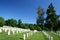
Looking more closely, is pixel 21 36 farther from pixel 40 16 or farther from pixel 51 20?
pixel 40 16

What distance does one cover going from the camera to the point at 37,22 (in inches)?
4104

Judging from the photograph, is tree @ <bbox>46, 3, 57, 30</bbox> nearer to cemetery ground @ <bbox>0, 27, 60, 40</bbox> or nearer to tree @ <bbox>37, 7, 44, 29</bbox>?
tree @ <bbox>37, 7, 44, 29</bbox>

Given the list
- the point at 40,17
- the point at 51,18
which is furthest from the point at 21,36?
the point at 40,17

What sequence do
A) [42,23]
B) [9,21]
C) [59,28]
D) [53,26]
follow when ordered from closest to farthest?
[53,26] → [59,28] → [42,23] → [9,21]

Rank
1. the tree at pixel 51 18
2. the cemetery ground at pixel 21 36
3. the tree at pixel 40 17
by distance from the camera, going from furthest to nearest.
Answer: the tree at pixel 40 17, the tree at pixel 51 18, the cemetery ground at pixel 21 36

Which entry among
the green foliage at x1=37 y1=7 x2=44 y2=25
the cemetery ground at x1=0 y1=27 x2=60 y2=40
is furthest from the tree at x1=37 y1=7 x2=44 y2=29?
the cemetery ground at x1=0 y1=27 x2=60 y2=40

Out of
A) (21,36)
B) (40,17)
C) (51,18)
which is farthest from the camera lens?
(40,17)

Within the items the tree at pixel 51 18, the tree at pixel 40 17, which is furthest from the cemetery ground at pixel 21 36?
the tree at pixel 40 17

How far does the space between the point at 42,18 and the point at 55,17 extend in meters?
11.8

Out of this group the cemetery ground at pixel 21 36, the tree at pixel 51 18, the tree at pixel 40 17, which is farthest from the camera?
the tree at pixel 40 17

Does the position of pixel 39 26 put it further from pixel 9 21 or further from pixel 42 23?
pixel 9 21

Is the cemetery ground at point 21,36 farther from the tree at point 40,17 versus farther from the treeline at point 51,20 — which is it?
the tree at point 40,17

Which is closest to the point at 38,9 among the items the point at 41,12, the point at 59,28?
the point at 41,12

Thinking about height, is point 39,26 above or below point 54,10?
below
